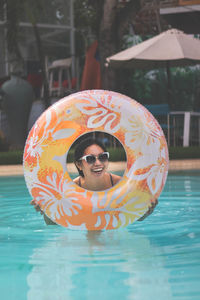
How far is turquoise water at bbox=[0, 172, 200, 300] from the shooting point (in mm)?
3383

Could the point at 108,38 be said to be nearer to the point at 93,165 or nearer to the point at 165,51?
the point at 165,51

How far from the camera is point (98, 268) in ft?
12.9

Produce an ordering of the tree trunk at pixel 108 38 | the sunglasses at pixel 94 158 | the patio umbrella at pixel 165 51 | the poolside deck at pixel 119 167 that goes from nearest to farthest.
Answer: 1. the sunglasses at pixel 94 158
2. the poolside deck at pixel 119 167
3. the patio umbrella at pixel 165 51
4. the tree trunk at pixel 108 38

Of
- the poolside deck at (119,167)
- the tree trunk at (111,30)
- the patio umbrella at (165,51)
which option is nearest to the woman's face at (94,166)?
the poolside deck at (119,167)

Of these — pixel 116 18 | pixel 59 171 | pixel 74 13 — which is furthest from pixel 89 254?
pixel 74 13

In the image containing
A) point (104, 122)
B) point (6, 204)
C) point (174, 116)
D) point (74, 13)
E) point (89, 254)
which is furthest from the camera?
point (74, 13)

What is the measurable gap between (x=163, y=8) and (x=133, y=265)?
12605 millimetres

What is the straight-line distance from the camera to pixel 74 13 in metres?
21.6

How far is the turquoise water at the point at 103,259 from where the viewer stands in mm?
3383

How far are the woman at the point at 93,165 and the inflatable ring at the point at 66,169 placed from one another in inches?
6.1

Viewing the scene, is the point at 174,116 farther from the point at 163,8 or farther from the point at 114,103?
the point at 114,103

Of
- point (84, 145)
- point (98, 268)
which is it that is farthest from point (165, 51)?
point (98, 268)

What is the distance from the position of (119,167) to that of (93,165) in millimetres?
5546

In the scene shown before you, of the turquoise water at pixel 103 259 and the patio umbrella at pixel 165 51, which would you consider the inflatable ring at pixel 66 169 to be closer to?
the turquoise water at pixel 103 259
